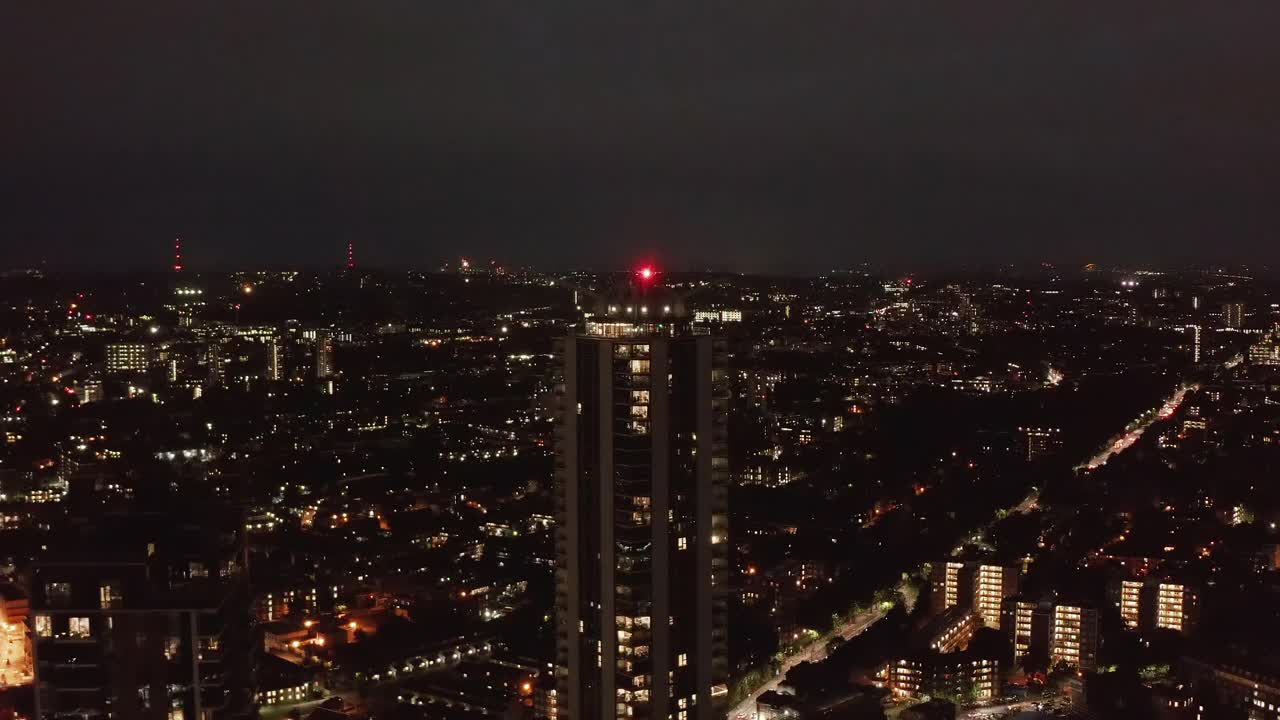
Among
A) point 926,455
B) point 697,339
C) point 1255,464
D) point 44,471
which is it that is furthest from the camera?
point 926,455

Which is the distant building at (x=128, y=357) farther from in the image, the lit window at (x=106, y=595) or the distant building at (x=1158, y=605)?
the lit window at (x=106, y=595)

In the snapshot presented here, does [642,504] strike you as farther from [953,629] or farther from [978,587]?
[978,587]

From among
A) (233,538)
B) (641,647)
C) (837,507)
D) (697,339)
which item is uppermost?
(697,339)

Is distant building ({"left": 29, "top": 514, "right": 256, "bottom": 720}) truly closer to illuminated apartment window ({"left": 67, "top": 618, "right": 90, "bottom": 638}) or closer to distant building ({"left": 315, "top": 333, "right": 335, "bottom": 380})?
illuminated apartment window ({"left": 67, "top": 618, "right": 90, "bottom": 638})

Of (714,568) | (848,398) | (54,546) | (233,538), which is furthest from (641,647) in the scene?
(848,398)

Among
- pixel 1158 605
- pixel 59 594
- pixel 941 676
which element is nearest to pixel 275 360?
pixel 1158 605

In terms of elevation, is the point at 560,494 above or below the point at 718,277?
below

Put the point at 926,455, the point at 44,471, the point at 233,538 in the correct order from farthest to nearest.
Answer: the point at 926,455 → the point at 44,471 → the point at 233,538

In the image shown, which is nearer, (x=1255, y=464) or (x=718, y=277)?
(x=718, y=277)

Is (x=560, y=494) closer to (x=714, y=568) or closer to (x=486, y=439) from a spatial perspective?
(x=714, y=568)
